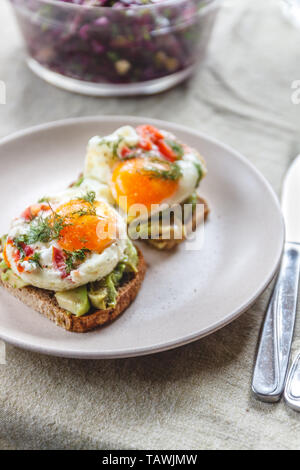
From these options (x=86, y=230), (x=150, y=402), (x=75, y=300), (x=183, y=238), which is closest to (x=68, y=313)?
(x=75, y=300)

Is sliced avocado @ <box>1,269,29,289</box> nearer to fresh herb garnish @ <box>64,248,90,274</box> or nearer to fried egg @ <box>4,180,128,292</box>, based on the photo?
fried egg @ <box>4,180,128,292</box>

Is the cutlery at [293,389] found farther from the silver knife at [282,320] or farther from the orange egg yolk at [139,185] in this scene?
the orange egg yolk at [139,185]

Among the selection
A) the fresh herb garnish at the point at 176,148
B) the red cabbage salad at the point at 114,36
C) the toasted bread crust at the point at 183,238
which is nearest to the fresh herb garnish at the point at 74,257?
the toasted bread crust at the point at 183,238

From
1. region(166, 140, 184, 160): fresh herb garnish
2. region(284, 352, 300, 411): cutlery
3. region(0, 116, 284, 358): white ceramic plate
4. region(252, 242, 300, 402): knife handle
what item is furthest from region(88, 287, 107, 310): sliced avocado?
region(166, 140, 184, 160): fresh herb garnish

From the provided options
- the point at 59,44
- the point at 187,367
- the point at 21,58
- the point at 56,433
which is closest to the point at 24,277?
the point at 56,433

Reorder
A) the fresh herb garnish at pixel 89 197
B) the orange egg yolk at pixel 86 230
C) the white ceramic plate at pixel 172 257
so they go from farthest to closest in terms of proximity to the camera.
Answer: the fresh herb garnish at pixel 89 197 → the orange egg yolk at pixel 86 230 → the white ceramic plate at pixel 172 257

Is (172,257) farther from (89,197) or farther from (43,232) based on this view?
(43,232)
